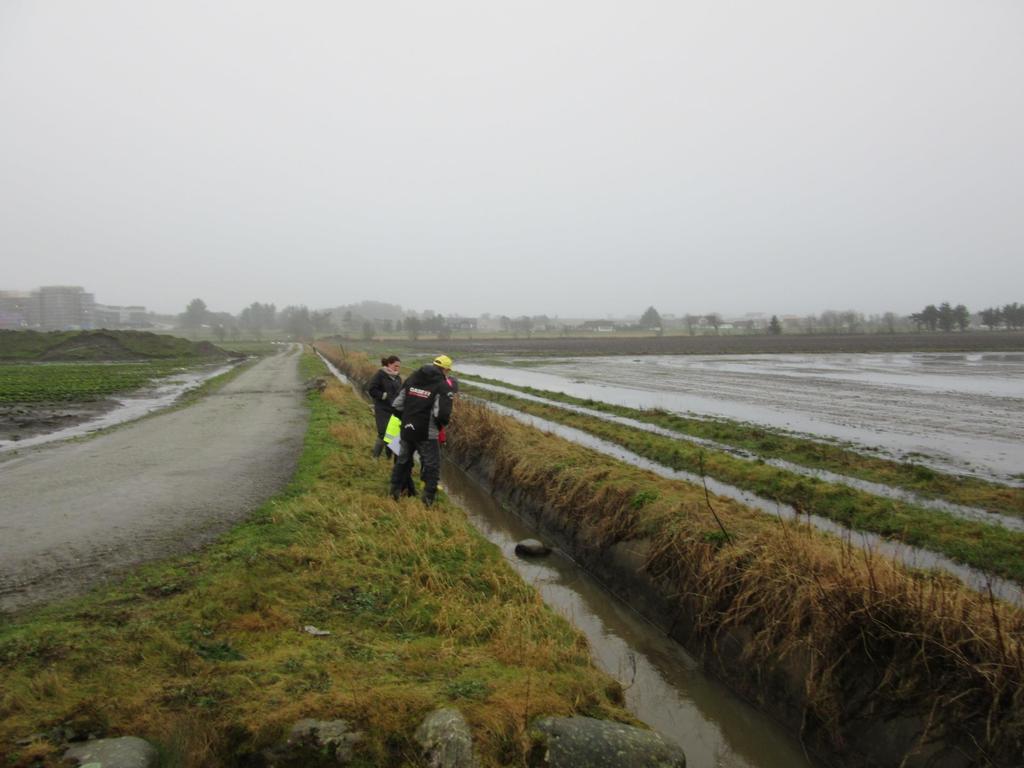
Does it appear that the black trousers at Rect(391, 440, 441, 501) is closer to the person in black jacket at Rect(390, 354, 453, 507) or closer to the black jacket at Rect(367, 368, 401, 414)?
the person in black jacket at Rect(390, 354, 453, 507)

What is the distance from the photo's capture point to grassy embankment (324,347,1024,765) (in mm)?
4230

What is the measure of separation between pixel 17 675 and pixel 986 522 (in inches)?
486

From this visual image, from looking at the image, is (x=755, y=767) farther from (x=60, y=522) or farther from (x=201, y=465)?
(x=201, y=465)

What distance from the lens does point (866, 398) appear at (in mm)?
26000

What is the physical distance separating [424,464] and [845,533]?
6714 mm

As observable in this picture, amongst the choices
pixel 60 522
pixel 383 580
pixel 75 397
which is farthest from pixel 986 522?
pixel 75 397

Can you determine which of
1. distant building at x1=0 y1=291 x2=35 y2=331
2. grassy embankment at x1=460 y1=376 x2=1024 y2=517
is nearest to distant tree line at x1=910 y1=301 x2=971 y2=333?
grassy embankment at x1=460 y1=376 x2=1024 y2=517

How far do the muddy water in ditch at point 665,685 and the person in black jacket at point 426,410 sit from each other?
223 cm

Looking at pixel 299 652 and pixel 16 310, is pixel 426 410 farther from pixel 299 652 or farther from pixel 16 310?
pixel 16 310

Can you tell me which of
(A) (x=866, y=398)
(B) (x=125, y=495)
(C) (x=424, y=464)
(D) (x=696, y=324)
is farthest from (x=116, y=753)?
(D) (x=696, y=324)

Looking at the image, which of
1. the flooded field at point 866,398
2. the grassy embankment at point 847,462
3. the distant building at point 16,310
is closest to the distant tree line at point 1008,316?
Result: the flooded field at point 866,398

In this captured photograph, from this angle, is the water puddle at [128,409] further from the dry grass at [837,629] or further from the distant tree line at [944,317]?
the distant tree line at [944,317]

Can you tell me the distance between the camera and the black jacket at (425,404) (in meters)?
8.60

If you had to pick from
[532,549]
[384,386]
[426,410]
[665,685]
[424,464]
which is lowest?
[665,685]
